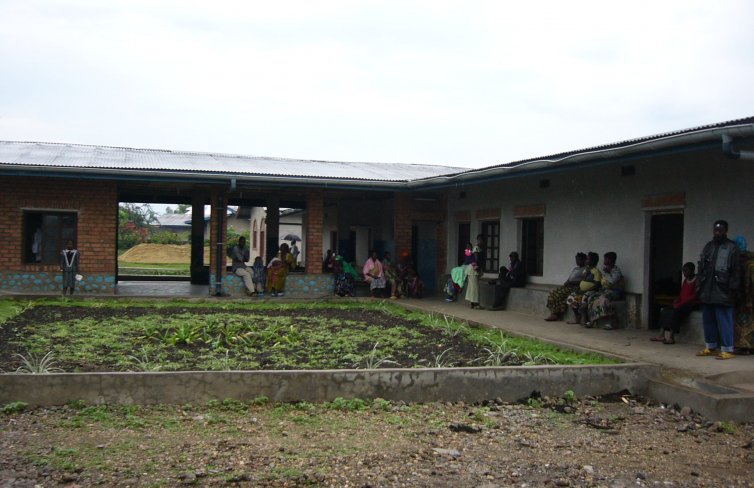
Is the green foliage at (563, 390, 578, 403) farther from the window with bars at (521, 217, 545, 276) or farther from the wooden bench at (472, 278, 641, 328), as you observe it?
the window with bars at (521, 217, 545, 276)

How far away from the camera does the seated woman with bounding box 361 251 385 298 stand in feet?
54.0

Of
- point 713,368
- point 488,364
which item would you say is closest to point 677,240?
point 713,368

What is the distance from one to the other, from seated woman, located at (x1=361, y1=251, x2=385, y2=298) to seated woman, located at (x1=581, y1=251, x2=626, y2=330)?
5922 millimetres

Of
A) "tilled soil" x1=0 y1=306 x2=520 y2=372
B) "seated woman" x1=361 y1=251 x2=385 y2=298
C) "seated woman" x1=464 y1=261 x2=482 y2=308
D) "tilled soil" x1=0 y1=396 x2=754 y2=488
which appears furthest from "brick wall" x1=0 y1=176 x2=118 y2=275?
"tilled soil" x1=0 y1=396 x2=754 y2=488

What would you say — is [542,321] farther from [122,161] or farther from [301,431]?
[122,161]

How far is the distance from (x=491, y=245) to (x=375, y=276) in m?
2.72

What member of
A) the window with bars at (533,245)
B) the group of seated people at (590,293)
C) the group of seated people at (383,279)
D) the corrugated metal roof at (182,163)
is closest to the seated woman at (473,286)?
the window with bars at (533,245)

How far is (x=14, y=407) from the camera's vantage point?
19.9ft

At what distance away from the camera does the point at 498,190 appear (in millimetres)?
15422

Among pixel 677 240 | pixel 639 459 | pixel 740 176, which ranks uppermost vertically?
pixel 740 176

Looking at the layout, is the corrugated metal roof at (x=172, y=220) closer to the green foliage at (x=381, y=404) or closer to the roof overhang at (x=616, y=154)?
the roof overhang at (x=616, y=154)

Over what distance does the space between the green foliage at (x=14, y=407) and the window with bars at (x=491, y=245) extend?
35.9ft

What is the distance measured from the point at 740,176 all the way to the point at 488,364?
424cm

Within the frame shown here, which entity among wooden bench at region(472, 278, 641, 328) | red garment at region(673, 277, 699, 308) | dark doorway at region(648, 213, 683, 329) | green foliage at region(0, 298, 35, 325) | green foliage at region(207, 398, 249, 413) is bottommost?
green foliage at region(207, 398, 249, 413)
